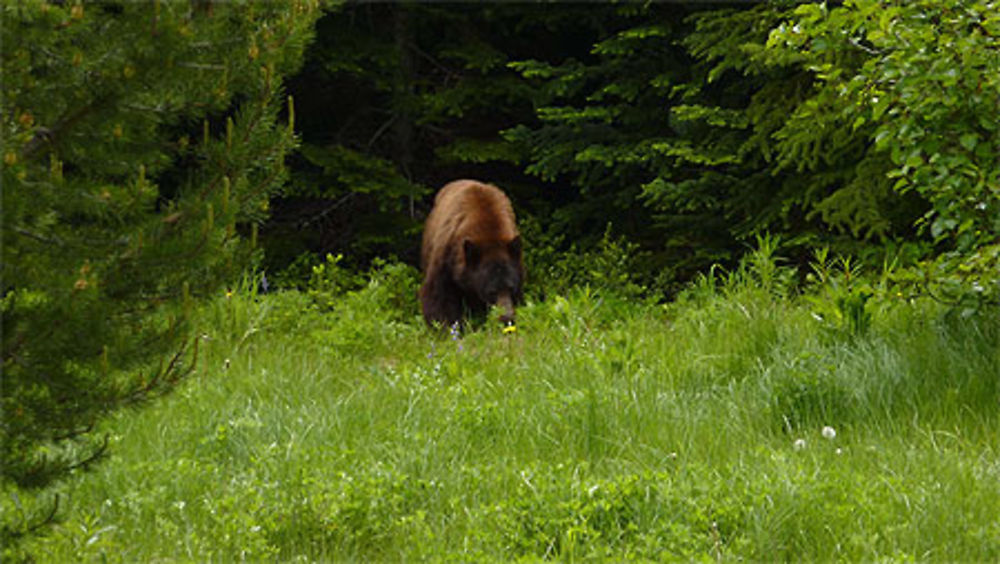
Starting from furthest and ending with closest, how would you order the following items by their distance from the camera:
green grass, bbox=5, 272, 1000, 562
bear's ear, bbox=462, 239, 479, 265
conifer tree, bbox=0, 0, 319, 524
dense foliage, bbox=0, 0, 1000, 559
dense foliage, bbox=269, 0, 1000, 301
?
1. bear's ear, bbox=462, 239, 479, 265
2. dense foliage, bbox=269, 0, 1000, 301
3. green grass, bbox=5, 272, 1000, 562
4. dense foliage, bbox=0, 0, 1000, 559
5. conifer tree, bbox=0, 0, 319, 524

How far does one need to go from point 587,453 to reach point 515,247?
5258mm

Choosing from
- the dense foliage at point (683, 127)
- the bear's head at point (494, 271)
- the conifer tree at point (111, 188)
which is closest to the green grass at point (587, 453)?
the conifer tree at point (111, 188)

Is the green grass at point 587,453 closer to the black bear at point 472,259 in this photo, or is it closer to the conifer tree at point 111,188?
the conifer tree at point 111,188

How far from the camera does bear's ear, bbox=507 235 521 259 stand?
10305 millimetres

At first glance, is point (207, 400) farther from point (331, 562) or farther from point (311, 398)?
point (331, 562)

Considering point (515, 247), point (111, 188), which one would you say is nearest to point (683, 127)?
point (515, 247)

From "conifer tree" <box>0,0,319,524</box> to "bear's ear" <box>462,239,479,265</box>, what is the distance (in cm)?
650

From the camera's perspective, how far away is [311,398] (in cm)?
618

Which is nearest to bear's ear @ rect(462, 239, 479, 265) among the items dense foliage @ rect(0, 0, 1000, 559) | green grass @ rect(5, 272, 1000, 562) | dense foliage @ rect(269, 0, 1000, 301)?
dense foliage @ rect(0, 0, 1000, 559)

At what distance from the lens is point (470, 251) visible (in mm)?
10250

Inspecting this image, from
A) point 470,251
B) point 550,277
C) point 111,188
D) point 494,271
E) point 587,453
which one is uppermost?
point 111,188

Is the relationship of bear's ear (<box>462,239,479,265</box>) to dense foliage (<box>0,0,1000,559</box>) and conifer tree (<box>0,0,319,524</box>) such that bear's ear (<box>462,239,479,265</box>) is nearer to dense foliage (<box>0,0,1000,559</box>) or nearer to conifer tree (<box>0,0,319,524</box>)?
dense foliage (<box>0,0,1000,559</box>)

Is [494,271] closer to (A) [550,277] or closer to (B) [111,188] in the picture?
(A) [550,277]

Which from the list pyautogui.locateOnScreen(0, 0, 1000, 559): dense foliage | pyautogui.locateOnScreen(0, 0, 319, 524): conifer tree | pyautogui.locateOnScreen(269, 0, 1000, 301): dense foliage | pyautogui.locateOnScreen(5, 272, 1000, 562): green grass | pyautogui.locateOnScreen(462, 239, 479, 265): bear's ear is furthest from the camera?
pyautogui.locateOnScreen(462, 239, 479, 265): bear's ear
